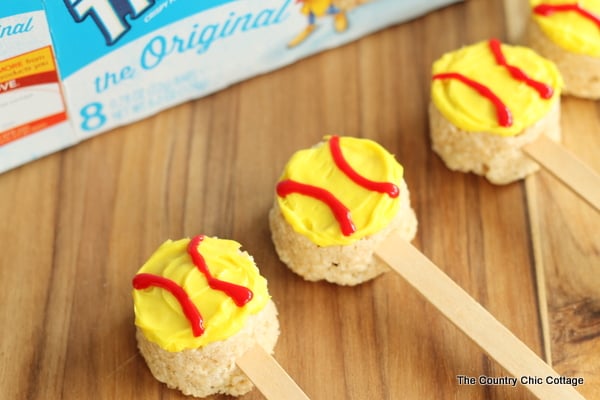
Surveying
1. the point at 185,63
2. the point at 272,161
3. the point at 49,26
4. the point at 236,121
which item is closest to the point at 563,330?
the point at 272,161

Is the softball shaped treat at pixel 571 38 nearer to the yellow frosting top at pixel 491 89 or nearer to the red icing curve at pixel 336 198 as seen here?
the yellow frosting top at pixel 491 89

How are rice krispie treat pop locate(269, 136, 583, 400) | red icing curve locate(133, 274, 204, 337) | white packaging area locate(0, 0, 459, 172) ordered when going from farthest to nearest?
white packaging area locate(0, 0, 459, 172) < rice krispie treat pop locate(269, 136, 583, 400) < red icing curve locate(133, 274, 204, 337)

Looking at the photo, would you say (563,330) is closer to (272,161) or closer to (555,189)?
(555,189)

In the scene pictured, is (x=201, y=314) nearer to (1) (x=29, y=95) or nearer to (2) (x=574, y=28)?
(1) (x=29, y=95)

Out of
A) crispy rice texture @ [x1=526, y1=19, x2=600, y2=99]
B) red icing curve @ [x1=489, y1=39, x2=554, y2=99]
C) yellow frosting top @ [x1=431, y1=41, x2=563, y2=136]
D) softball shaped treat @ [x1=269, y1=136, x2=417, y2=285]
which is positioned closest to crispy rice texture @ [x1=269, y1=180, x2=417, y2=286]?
softball shaped treat @ [x1=269, y1=136, x2=417, y2=285]

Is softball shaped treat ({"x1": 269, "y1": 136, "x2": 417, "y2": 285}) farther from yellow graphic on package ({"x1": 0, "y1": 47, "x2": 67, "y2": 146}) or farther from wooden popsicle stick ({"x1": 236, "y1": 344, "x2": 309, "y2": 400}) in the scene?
yellow graphic on package ({"x1": 0, "y1": 47, "x2": 67, "y2": 146})

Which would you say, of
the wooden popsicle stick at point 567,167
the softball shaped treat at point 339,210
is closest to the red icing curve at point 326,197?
the softball shaped treat at point 339,210
